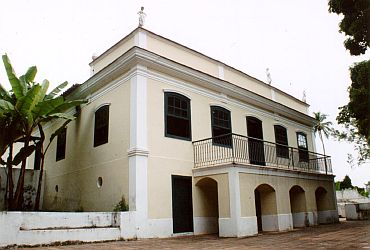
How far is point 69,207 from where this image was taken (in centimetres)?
1445

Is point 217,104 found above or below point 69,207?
above

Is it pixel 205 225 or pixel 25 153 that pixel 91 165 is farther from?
pixel 205 225

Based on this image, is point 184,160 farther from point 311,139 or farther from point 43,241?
point 311,139

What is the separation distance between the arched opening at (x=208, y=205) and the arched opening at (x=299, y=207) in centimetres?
402

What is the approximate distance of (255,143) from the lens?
14562 millimetres

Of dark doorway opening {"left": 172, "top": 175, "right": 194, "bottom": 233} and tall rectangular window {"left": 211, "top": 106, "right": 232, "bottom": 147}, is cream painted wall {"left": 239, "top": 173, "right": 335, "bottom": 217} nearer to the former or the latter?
dark doorway opening {"left": 172, "top": 175, "right": 194, "bottom": 233}

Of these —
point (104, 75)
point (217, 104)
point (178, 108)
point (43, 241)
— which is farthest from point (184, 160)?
point (43, 241)

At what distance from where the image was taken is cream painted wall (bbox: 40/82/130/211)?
11.7 metres

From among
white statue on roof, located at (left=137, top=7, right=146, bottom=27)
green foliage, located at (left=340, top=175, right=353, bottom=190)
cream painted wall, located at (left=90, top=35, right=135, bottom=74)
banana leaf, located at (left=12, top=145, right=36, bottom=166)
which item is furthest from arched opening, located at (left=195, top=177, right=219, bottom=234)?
green foliage, located at (left=340, top=175, right=353, bottom=190)

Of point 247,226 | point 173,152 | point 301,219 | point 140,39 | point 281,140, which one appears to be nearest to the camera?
point 247,226

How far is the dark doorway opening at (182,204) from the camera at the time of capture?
37.7 feet

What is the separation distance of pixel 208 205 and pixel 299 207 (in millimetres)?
4971

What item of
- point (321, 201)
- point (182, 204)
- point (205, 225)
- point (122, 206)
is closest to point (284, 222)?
point (205, 225)

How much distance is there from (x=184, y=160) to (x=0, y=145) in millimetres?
6135
